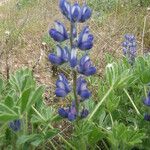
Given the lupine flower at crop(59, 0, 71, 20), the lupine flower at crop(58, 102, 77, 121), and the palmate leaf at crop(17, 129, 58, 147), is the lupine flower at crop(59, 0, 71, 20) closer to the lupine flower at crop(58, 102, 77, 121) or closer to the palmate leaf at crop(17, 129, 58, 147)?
the lupine flower at crop(58, 102, 77, 121)

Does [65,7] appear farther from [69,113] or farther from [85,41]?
[69,113]

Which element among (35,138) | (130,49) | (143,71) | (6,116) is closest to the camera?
(6,116)

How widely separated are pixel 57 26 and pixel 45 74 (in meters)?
1.80

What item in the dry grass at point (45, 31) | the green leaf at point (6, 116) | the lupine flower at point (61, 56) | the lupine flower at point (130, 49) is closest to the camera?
the green leaf at point (6, 116)

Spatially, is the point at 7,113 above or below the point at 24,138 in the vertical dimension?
above

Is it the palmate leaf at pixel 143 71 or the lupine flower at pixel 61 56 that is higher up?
the lupine flower at pixel 61 56

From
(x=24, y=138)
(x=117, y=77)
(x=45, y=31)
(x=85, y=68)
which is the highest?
(x=85, y=68)

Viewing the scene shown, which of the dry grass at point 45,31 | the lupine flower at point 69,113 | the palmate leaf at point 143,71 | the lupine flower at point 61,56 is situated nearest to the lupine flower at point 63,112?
the lupine flower at point 69,113

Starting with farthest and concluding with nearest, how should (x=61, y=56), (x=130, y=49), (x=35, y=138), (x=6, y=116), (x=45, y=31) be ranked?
(x=45, y=31), (x=130, y=49), (x=35, y=138), (x=61, y=56), (x=6, y=116)

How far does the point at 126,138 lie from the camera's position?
77.1 inches

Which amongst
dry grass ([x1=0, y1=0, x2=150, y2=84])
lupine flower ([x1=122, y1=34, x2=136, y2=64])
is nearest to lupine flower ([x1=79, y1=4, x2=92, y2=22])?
lupine flower ([x1=122, y1=34, x2=136, y2=64])

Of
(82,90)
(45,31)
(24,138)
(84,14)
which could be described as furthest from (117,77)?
(45,31)

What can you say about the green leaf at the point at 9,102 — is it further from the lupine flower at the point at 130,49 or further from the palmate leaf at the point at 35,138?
the lupine flower at the point at 130,49

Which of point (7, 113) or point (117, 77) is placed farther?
point (117, 77)
